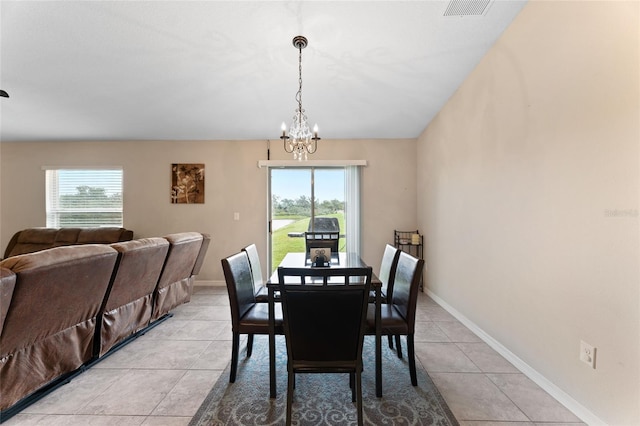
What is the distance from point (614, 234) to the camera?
1.40m

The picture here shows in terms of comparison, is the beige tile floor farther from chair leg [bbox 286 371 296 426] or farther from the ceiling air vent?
the ceiling air vent

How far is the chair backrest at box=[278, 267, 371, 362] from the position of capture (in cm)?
134

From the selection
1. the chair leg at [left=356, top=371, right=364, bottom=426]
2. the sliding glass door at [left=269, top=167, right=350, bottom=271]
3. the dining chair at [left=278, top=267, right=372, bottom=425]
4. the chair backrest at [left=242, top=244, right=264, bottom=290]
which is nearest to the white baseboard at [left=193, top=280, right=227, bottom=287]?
the sliding glass door at [left=269, top=167, right=350, bottom=271]

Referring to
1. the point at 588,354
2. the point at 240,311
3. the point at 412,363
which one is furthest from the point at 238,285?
the point at 588,354

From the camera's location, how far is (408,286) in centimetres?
182

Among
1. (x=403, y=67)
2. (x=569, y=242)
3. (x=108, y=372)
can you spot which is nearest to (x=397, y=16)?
(x=403, y=67)

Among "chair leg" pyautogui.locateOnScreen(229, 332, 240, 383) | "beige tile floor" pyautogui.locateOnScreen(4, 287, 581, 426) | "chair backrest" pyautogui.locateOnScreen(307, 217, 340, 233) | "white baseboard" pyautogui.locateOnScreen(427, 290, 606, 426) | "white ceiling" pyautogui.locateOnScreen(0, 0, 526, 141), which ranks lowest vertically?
"beige tile floor" pyautogui.locateOnScreen(4, 287, 581, 426)

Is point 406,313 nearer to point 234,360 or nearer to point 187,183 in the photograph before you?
point 234,360

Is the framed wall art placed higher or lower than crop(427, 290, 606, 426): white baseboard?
higher

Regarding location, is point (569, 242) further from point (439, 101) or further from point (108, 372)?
point (108, 372)

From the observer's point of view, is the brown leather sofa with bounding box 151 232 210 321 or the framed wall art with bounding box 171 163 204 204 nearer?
the brown leather sofa with bounding box 151 232 210 321

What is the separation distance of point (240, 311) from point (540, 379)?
2127mm

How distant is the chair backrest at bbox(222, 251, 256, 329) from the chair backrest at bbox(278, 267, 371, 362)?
0.56 m

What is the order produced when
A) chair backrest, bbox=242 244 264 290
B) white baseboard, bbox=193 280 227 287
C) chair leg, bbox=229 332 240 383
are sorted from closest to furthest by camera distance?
chair leg, bbox=229 332 240 383 < chair backrest, bbox=242 244 264 290 < white baseboard, bbox=193 280 227 287
